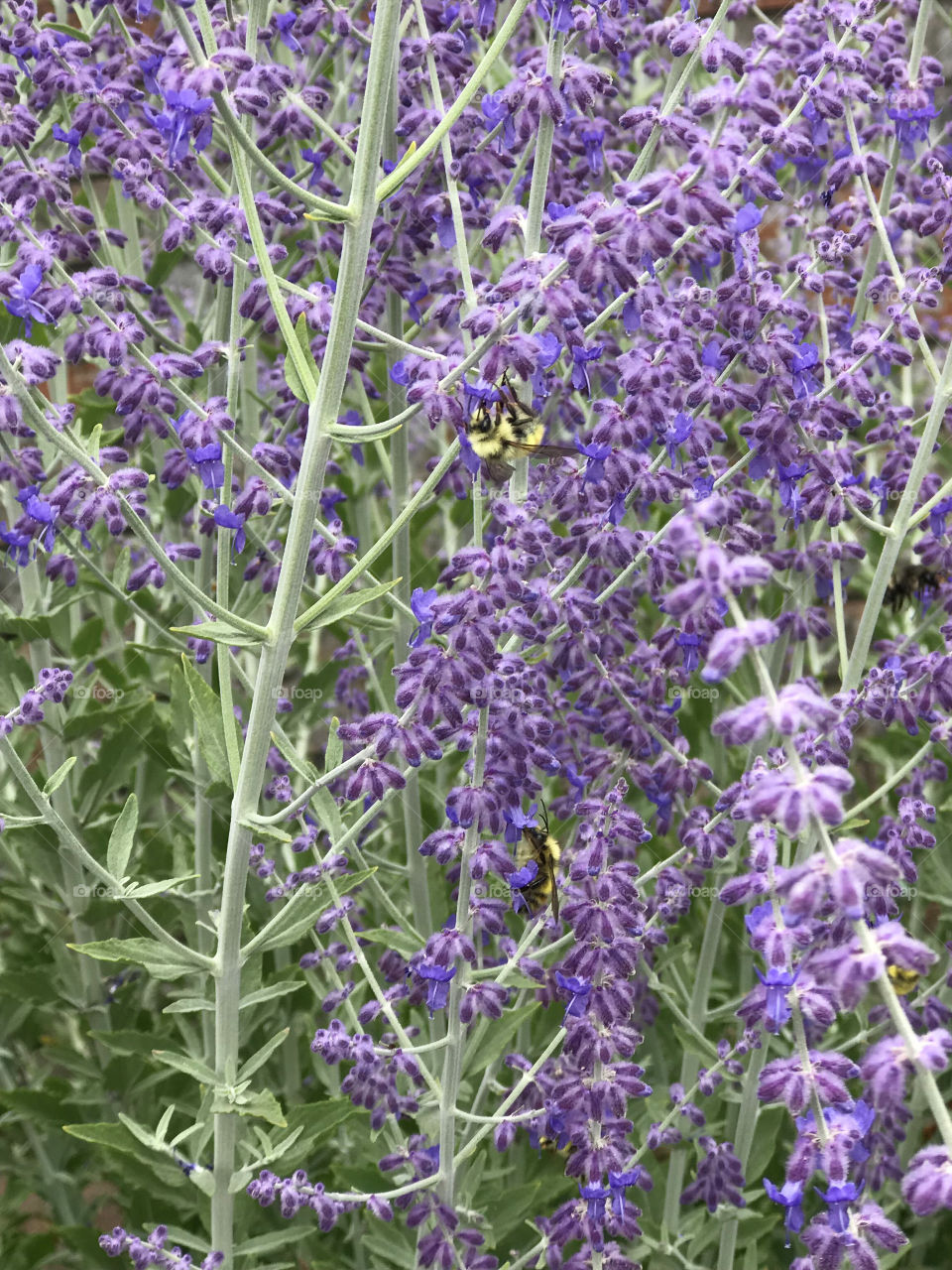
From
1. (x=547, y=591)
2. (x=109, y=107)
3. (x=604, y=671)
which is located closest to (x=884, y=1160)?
(x=604, y=671)

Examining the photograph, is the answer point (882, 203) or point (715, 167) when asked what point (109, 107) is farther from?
point (882, 203)

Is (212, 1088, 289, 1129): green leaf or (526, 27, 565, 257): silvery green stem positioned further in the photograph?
(212, 1088, 289, 1129): green leaf

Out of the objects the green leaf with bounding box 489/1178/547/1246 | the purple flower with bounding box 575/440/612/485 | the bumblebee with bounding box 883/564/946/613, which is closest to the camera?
the purple flower with bounding box 575/440/612/485

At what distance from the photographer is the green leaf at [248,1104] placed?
256 centimetres

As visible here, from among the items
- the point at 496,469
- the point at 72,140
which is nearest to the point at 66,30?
the point at 72,140

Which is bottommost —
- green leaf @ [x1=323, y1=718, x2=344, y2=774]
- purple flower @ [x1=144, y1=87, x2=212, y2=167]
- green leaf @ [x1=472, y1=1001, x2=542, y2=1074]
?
green leaf @ [x1=472, y1=1001, x2=542, y2=1074]

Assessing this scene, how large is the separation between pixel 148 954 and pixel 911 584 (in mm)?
2030

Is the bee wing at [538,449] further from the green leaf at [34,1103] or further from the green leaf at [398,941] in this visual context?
the green leaf at [34,1103]

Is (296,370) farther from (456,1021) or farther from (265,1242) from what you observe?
(265,1242)

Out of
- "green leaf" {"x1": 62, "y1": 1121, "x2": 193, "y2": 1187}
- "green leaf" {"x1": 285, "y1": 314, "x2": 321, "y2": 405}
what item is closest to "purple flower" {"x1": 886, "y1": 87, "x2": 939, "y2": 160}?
"green leaf" {"x1": 285, "y1": 314, "x2": 321, "y2": 405}

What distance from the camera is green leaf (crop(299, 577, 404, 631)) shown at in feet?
7.41

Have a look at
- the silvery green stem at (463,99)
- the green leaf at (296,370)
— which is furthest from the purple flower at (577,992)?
the silvery green stem at (463,99)

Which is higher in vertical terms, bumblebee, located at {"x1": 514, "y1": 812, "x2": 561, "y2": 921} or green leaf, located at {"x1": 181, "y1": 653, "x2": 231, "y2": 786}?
green leaf, located at {"x1": 181, "y1": 653, "x2": 231, "y2": 786}

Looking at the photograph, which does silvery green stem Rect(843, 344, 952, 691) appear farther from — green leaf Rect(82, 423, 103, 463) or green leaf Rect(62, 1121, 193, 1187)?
green leaf Rect(62, 1121, 193, 1187)
